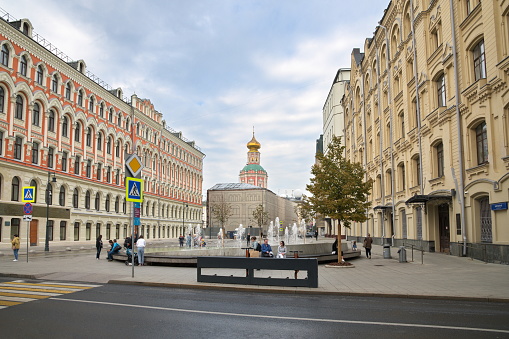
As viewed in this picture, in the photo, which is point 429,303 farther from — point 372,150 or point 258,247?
point 372,150

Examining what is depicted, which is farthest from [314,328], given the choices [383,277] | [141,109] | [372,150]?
[141,109]

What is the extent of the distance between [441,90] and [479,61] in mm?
4763

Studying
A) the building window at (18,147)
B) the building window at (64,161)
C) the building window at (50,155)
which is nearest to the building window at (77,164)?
the building window at (64,161)

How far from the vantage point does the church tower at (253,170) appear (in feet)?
529

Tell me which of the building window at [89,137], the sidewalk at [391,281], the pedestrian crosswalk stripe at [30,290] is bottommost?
the sidewalk at [391,281]

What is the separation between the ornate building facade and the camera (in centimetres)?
3716

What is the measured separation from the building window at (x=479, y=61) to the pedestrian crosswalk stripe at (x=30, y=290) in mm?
21068

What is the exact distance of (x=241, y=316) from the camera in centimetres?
871

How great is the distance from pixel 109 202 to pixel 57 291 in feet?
148

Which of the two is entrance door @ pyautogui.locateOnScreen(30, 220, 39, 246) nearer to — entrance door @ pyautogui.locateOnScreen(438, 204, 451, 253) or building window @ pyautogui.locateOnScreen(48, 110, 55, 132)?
building window @ pyautogui.locateOnScreen(48, 110, 55, 132)

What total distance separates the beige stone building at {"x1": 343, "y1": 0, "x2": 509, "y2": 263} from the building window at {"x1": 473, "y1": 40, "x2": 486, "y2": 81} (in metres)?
0.05

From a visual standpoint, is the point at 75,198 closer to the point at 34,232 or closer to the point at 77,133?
the point at 77,133

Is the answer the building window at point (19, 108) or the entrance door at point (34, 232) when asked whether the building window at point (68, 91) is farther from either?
the entrance door at point (34, 232)

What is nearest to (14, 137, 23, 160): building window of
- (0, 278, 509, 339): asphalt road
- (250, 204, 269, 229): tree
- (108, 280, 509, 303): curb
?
(108, 280, 509, 303): curb
